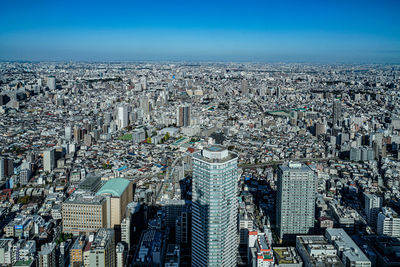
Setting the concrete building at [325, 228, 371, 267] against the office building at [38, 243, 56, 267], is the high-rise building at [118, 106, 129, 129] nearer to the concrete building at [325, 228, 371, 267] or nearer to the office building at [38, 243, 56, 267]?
the office building at [38, 243, 56, 267]

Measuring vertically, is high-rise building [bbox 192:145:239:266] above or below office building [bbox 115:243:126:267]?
above

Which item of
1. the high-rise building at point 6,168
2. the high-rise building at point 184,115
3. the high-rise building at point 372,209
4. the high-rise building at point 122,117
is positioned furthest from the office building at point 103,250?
the high-rise building at point 122,117

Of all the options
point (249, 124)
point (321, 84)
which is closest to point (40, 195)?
point (249, 124)

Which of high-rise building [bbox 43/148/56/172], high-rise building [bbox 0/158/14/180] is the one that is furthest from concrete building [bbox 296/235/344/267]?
high-rise building [bbox 0/158/14/180]

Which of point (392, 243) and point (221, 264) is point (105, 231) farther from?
point (392, 243)

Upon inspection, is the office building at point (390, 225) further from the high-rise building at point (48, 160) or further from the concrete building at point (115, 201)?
the high-rise building at point (48, 160)

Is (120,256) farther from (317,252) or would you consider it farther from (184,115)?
(184,115)

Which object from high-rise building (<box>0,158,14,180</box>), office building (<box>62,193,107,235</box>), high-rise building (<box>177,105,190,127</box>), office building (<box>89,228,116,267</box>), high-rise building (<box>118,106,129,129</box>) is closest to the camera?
office building (<box>89,228,116,267</box>)
